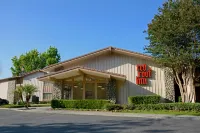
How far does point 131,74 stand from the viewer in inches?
884

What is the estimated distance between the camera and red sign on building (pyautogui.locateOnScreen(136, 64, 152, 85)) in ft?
71.9

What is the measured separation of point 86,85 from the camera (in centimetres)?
2239

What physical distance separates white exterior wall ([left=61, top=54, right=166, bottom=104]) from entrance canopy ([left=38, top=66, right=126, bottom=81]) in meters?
2.07

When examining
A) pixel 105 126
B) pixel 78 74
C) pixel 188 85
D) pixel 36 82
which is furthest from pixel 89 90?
pixel 36 82

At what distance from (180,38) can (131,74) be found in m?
6.49

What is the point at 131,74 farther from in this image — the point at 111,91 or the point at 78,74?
the point at 78,74

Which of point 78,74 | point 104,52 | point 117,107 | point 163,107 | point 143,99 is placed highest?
point 104,52

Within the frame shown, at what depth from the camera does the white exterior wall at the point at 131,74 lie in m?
21.8

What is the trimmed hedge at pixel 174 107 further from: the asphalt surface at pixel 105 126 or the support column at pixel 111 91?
the asphalt surface at pixel 105 126

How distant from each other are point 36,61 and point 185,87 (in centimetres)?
4934

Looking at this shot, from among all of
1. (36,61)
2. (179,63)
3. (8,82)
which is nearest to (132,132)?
(179,63)

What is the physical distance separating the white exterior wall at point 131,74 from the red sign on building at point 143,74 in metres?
0.35

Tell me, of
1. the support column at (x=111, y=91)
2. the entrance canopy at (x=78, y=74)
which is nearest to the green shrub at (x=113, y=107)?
the support column at (x=111, y=91)

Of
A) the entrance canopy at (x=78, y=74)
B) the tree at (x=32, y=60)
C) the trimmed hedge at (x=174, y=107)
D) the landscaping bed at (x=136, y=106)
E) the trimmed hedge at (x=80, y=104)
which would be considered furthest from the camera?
the tree at (x=32, y=60)
